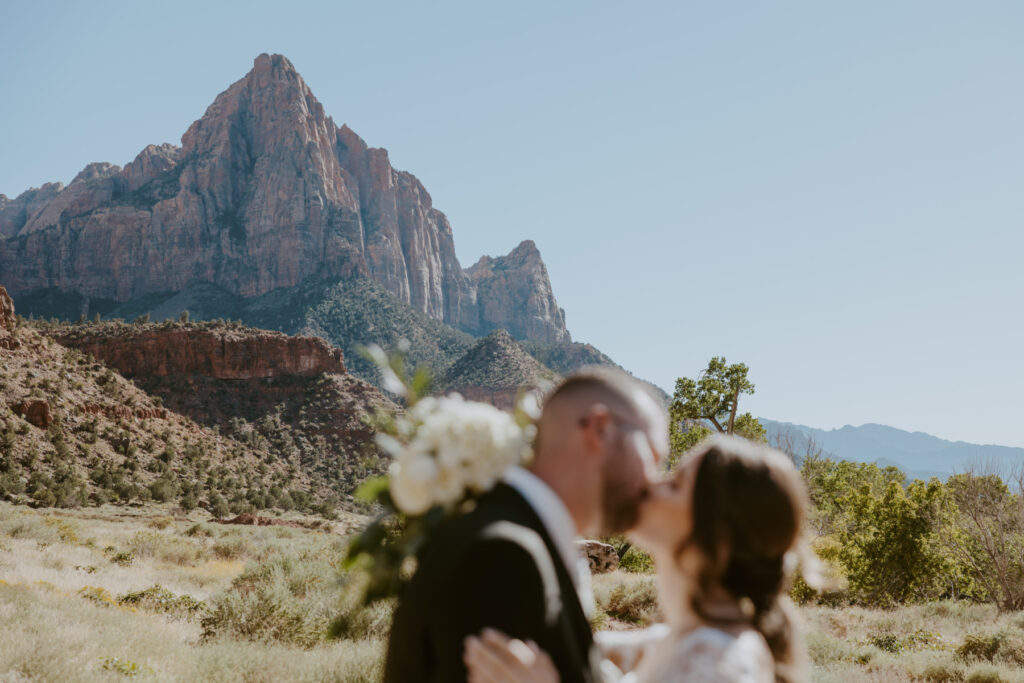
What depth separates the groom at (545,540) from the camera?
1.50 meters

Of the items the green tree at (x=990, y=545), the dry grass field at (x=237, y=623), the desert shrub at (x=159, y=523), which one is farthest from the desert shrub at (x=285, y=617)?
the desert shrub at (x=159, y=523)

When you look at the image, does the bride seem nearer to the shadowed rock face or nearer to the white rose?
the white rose

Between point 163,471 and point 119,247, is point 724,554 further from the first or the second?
point 119,247

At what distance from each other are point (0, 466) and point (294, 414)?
90.3 feet

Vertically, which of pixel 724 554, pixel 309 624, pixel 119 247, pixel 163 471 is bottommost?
pixel 163 471

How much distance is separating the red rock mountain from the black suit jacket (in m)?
116

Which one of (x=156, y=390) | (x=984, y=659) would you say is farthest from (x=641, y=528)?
(x=156, y=390)

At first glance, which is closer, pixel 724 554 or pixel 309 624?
pixel 724 554

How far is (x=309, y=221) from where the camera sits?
126 m

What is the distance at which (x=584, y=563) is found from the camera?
2.07 meters

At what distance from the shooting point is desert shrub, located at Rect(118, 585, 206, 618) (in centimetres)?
1105

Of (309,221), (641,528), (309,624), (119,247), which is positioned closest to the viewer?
(641,528)

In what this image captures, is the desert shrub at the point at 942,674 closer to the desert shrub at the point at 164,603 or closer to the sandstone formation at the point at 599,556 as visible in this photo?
the sandstone formation at the point at 599,556

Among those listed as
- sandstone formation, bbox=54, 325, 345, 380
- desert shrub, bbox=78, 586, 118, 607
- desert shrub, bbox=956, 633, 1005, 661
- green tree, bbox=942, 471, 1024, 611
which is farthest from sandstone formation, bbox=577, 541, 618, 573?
sandstone formation, bbox=54, 325, 345, 380
